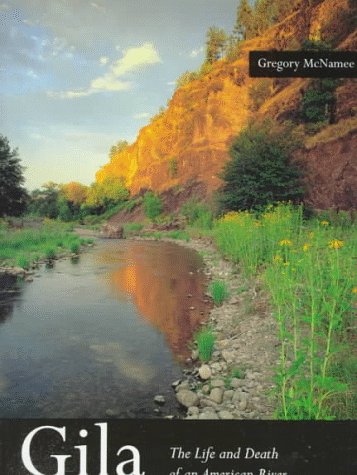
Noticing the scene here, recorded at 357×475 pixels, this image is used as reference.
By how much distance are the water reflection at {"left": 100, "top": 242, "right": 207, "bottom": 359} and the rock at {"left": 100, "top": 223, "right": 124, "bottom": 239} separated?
8134mm

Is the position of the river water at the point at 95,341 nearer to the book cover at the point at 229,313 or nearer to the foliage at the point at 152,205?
the book cover at the point at 229,313

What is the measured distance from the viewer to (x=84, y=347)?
14.9ft

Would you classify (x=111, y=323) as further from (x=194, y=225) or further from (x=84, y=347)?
(x=194, y=225)

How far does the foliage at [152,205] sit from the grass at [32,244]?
4137 millimetres

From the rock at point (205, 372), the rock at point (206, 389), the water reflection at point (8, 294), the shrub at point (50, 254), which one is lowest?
the rock at point (206, 389)

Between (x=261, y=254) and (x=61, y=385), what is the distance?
4285 mm

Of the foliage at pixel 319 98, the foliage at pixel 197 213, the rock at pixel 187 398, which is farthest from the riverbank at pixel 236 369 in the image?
the foliage at pixel 197 213

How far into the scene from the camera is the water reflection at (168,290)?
527 centimetres

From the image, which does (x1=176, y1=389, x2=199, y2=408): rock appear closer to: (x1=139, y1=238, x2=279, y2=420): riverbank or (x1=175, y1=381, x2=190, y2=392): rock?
(x1=139, y1=238, x2=279, y2=420): riverbank

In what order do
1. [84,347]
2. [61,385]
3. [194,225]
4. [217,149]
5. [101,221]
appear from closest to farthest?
1. [61,385]
2. [84,347]
3. [217,149]
4. [194,225]
5. [101,221]

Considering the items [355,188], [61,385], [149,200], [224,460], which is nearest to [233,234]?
[355,188]

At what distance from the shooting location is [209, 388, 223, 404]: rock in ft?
10.7

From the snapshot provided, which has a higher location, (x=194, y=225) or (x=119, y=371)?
(x=194, y=225)

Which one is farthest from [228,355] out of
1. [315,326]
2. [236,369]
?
[315,326]
